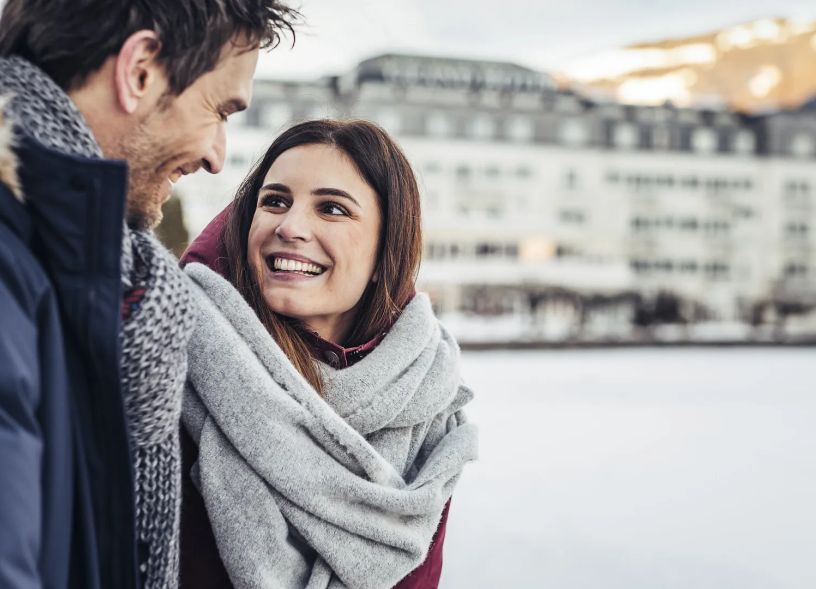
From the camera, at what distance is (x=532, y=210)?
40.9 meters

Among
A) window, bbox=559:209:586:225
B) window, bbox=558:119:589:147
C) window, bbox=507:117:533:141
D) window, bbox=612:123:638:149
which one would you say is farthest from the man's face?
window, bbox=612:123:638:149

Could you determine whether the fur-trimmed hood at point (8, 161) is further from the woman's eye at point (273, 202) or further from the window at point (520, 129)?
the window at point (520, 129)

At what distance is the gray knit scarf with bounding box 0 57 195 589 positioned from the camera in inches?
41.0

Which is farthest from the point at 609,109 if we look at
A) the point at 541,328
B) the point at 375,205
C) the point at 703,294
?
the point at 375,205

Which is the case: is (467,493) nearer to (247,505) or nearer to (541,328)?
(247,505)

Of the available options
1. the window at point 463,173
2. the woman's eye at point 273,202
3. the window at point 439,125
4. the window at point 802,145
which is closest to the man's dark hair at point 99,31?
the woman's eye at point 273,202

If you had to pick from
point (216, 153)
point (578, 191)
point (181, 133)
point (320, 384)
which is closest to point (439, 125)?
point (578, 191)

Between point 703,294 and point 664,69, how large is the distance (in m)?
60.5

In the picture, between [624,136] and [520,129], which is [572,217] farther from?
[624,136]

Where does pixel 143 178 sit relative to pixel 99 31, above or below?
below

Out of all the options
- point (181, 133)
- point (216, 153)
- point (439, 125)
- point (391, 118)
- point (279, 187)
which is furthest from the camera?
point (439, 125)

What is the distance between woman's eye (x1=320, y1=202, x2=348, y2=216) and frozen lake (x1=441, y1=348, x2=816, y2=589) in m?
2.96

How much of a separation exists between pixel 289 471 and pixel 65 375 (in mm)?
660

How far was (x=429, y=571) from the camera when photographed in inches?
72.4
